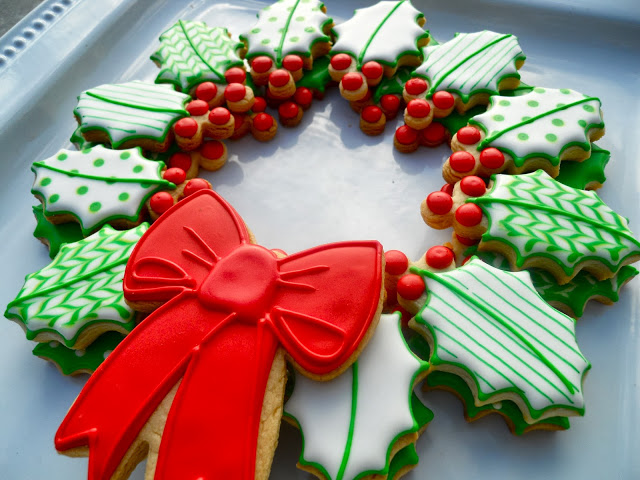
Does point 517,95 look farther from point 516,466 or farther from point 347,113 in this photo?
point 516,466

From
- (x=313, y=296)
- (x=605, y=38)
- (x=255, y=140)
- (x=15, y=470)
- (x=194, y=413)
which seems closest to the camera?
(x=194, y=413)

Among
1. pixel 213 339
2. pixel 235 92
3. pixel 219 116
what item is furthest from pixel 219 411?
pixel 235 92

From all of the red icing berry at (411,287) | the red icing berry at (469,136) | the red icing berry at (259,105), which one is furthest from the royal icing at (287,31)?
the red icing berry at (411,287)

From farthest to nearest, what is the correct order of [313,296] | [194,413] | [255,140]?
[255,140], [313,296], [194,413]

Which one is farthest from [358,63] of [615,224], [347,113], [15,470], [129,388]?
[15,470]

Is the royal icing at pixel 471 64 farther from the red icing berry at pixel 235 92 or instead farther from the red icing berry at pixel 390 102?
the red icing berry at pixel 235 92

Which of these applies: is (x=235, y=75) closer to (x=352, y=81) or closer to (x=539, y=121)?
(x=352, y=81)
